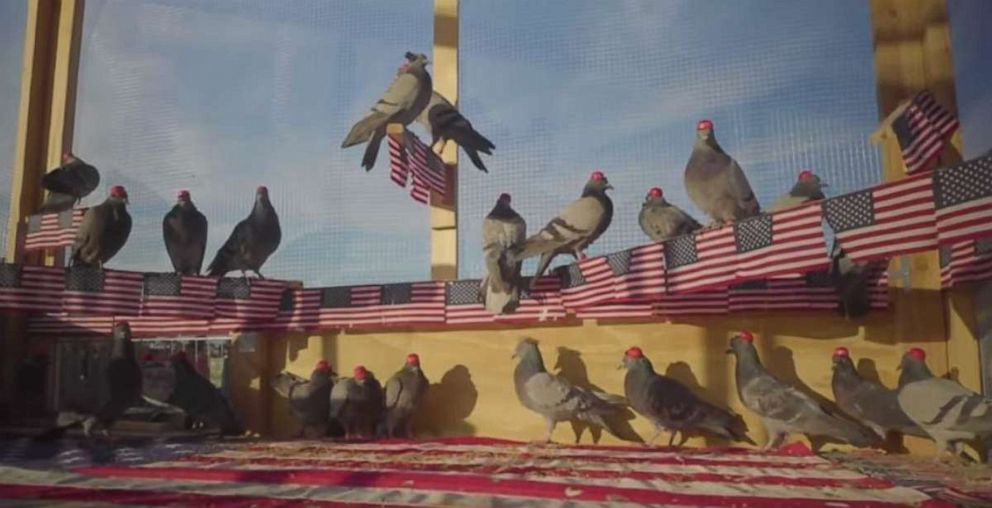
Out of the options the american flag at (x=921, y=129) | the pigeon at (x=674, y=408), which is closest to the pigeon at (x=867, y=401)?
the pigeon at (x=674, y=408)

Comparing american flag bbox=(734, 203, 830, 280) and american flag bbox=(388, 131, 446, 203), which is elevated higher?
american flag bbox=(388, 131, 446, 203)

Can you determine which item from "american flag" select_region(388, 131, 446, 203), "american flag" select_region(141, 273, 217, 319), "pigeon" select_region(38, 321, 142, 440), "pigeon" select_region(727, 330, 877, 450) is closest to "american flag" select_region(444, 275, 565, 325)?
"american flag" select_region(388, 131, 446, 203)

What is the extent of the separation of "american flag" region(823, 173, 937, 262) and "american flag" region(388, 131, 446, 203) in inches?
102

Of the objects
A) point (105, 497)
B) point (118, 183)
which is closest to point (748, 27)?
point (105, 497)

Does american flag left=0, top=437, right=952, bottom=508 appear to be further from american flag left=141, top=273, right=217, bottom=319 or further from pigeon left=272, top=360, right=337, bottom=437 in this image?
american flag left=141, top=273, right=217, bottom=319

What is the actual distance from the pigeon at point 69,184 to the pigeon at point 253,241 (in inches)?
54.4

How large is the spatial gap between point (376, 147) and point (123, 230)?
6.39ft

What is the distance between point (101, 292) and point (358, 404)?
1925 millimetres

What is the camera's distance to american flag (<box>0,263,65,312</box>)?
185 inches

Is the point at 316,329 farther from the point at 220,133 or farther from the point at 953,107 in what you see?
the point at 953,107

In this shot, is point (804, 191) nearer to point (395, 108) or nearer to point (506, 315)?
point (506, 315)

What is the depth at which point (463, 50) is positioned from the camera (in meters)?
5.28

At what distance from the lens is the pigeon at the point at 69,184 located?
5617 mm

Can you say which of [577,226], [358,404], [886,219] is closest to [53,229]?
[358,404]
